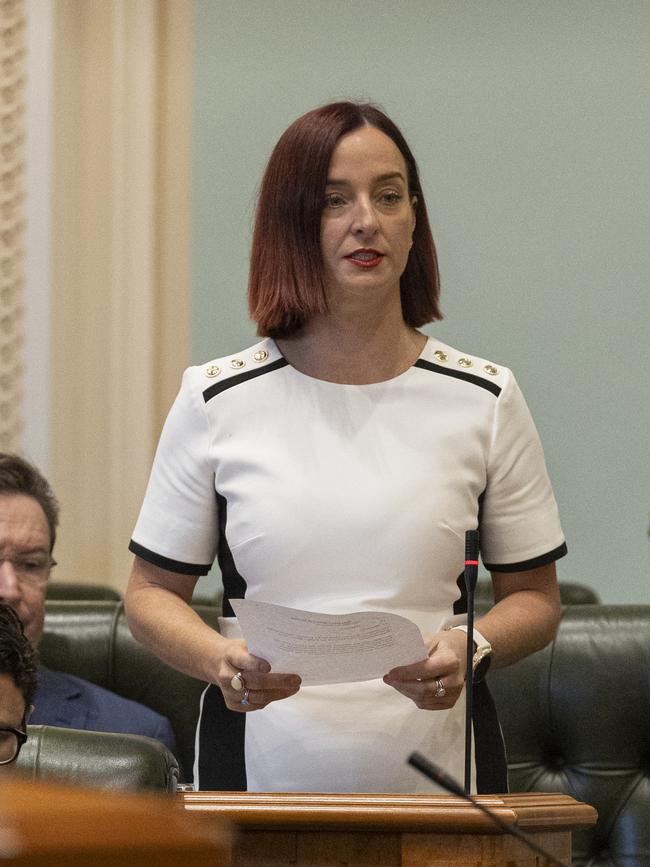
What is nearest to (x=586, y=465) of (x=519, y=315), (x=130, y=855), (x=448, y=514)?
(x=519, y=315)

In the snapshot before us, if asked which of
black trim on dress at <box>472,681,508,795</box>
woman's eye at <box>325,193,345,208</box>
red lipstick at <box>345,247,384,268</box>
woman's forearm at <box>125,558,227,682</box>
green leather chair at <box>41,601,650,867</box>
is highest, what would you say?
woman's eye at <box>325,193,345,208</box>

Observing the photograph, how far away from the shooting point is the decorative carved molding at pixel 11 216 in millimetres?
4066

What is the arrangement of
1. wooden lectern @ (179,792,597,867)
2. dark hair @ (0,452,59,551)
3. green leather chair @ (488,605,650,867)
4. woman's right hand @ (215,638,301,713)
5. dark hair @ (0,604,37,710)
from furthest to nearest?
dark hair @ (0,452,59,551) → green leather chair @ (488,605,650,867) → dark hair @ (0,604,37,710) → woman's right hand @ (215,638,301,713) → wooden lectern @ (179,792,597,867)

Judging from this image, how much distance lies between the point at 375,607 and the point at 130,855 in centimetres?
124

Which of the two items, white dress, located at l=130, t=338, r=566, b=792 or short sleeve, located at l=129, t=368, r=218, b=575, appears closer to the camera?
white dress, located at l=130, t=338, r=566, b=792

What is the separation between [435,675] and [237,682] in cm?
23

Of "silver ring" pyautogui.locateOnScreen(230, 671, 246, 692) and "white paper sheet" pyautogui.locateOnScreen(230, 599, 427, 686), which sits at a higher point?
"white paper sheet" pyautogui.locateOnScreen(230, 599, 427, 686)

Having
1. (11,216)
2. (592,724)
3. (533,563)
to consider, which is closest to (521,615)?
(533,563)

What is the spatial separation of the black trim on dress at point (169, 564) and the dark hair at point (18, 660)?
0.19 m

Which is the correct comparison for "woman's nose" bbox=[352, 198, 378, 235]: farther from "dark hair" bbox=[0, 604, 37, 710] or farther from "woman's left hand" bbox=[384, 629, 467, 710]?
"dark hair" bbox=[0, 604, 37, 710]

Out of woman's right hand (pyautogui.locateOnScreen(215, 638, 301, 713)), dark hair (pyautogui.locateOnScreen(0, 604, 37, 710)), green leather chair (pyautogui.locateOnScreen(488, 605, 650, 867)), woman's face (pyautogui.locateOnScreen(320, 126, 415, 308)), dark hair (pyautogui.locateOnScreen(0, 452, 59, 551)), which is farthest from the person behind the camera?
dark hair (pyautogui.locateOnScreen(0, 452, 59, 551))

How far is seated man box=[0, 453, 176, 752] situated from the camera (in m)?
2.49

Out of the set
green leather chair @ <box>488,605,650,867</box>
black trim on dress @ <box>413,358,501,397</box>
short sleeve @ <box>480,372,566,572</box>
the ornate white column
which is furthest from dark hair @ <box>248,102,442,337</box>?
the ornate white column

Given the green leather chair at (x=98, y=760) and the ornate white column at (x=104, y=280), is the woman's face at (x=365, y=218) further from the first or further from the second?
the ornate white column at (x=104, y=280)
